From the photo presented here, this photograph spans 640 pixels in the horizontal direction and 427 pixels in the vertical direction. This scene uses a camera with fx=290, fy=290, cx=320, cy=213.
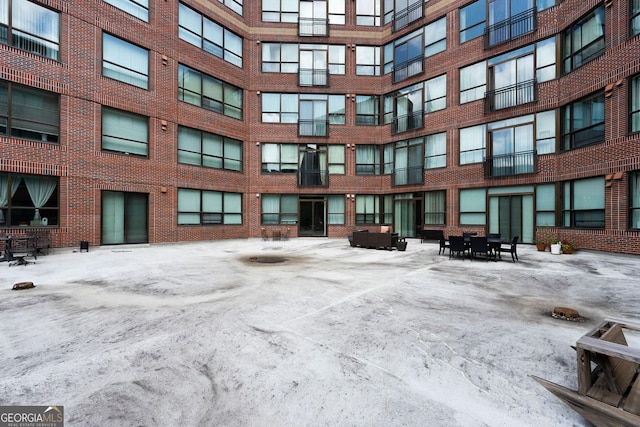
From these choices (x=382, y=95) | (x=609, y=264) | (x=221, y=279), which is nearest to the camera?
(x=221, y=279)

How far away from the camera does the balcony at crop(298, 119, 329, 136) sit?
21.3m

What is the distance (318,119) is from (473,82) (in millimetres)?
10201

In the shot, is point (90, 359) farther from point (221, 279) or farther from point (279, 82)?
point (279, 82)

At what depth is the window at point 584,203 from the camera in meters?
12.4

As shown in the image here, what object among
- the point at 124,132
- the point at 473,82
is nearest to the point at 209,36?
the point at 124,132

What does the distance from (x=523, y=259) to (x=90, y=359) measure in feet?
43.1

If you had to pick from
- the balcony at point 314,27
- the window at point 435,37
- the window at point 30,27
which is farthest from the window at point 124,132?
the window at point 435,37

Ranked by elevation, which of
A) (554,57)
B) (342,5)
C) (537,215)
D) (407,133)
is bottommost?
(537,215)

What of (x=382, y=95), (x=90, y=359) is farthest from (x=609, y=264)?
(x=382, y=95)

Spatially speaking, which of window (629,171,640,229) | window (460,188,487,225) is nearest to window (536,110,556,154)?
window (460,188,487,225)

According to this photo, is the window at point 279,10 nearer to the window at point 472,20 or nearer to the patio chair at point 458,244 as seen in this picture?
the window at point 472,20

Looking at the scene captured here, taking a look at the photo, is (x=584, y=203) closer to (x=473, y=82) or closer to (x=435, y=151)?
(x=435, y=151)

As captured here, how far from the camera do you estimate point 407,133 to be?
20328 mm

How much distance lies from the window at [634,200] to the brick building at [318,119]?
0.21ft
